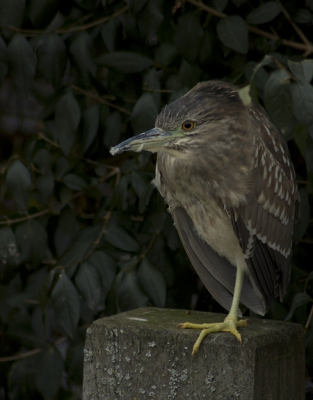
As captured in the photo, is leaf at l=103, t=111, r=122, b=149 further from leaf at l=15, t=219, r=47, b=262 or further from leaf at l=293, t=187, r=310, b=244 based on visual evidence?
leaf at l=293, t=187, r=310, b=244

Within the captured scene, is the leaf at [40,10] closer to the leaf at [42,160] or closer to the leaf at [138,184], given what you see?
the leaf at [42,160]

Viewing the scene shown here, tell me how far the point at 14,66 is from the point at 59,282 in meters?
0.91

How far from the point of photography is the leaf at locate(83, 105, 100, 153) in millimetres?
2748

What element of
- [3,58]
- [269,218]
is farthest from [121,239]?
[3,58]

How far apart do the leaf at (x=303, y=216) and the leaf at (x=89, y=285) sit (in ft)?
2.74

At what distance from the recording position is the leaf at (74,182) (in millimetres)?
2748

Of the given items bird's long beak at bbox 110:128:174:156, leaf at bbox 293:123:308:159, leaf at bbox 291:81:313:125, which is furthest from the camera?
leaf at bbox 293:123:308:159

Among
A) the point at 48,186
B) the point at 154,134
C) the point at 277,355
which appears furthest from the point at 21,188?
the point at 277,355

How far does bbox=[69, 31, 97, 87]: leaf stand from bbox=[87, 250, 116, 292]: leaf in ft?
2.53

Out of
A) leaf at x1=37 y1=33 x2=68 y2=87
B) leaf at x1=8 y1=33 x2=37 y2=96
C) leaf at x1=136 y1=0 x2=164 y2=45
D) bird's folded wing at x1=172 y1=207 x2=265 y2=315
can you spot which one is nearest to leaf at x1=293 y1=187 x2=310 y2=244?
bird's folded wing at x1=172 y1=207 x2=265 y2=315

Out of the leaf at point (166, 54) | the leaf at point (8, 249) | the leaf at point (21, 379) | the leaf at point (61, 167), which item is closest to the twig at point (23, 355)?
the leaf at point (21, 379)

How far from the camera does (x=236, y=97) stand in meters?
2.11

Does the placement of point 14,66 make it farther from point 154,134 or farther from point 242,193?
point 242,193

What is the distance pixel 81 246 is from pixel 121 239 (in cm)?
18
